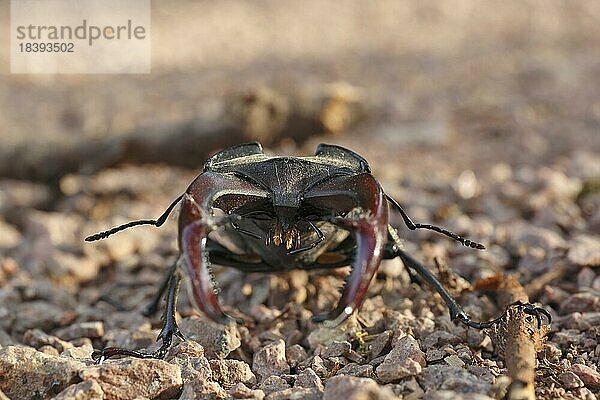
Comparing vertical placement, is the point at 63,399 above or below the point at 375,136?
above

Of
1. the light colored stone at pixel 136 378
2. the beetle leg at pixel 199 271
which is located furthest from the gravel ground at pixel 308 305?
the beetle leg at pixel 199 271

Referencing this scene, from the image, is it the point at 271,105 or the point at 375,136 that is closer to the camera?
the point at 271,105

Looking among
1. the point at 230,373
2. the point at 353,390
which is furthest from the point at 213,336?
the point at 353,390

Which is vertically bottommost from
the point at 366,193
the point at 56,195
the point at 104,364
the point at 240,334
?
the point at 56,195

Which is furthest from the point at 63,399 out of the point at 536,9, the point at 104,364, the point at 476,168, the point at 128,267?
the point at 536,9

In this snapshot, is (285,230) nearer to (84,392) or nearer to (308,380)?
(308,380)

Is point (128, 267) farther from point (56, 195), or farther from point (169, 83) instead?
point (169, 83)

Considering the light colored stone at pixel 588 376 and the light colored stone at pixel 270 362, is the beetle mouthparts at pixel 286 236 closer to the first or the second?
the light colored stone at pixel 270 362
